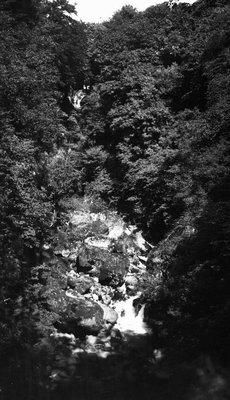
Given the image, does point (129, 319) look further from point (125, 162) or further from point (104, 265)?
point (125, 162)

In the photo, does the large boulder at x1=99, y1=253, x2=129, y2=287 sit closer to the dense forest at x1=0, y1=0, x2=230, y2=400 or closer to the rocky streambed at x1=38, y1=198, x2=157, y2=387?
the rocky streambed at x1=38, y1=198, x2=157, y2=387

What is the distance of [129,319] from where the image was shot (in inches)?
483

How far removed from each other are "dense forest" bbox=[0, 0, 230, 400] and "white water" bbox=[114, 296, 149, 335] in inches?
12.9

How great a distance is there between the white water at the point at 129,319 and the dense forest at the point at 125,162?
0.33 m

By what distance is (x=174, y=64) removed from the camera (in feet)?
58.4

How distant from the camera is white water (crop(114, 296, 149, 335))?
38.7 ft

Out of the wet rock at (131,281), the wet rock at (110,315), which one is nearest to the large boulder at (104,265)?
the wet rock at (131,281)

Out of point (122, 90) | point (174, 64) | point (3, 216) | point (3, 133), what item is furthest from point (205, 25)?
point (3, 216)

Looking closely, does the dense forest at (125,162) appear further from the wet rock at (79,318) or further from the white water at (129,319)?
the wet rock at (79,318)

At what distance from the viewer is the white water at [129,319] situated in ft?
38.7

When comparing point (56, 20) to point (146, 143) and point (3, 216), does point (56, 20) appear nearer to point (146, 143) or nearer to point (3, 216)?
point (146, 143)

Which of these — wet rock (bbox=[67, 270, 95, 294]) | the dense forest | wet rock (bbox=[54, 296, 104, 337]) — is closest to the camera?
the dense forest

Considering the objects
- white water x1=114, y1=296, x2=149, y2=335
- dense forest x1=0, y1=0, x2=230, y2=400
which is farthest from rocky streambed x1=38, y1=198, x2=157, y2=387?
dense forest x1=0, y1=0, x2=230, y2=400

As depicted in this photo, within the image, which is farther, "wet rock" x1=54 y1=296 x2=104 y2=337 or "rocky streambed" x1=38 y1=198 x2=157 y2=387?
"wet rock" x1=54 y1=296 x2=104 y2=337
